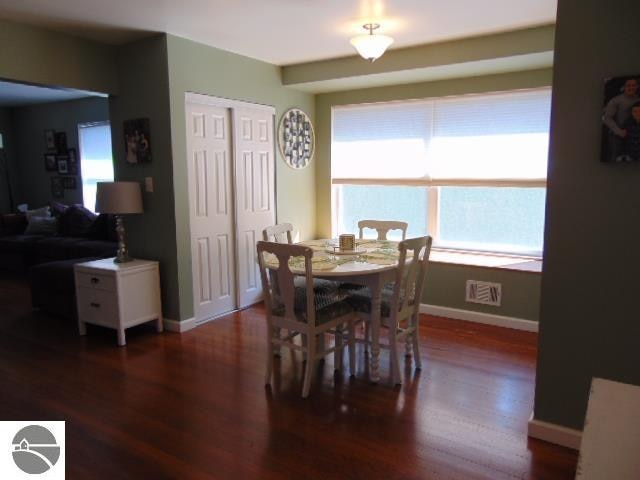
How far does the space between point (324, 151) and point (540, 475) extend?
382 centimetres

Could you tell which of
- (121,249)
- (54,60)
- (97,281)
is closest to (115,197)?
(121,249)

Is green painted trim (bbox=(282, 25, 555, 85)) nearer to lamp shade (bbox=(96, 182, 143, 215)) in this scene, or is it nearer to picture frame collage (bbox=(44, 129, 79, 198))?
lamp shade (bbox=(96, 182, 143, 215))

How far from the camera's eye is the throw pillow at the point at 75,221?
597 cm

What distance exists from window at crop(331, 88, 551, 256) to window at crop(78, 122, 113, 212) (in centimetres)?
333

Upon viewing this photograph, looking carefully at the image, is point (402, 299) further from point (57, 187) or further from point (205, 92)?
point (57, 187)

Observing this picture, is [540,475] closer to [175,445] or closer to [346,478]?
[346,478]

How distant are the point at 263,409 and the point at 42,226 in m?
5.09

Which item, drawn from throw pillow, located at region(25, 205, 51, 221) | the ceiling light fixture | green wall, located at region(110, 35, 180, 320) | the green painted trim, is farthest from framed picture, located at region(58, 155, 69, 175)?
the ceiling light fixture

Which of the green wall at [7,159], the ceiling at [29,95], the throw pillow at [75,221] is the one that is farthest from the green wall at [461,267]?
the green wall at [7,159]

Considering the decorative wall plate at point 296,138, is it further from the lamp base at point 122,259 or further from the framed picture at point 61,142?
the framed picture at point 61,142

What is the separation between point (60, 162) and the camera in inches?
270

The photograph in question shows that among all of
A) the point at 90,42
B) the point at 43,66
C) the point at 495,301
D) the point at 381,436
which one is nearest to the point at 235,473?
the point at 381,436

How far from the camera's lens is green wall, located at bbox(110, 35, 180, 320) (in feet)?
12.0

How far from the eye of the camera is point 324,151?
16.9 feet
